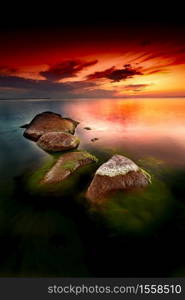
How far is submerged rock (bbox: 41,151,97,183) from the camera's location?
438 inches

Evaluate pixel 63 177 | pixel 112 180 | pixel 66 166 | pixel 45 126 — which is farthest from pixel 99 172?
pixel 45 126

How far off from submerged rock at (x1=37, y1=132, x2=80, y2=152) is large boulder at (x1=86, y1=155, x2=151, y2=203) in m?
8.33

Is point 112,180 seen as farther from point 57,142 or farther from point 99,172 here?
point 57,142

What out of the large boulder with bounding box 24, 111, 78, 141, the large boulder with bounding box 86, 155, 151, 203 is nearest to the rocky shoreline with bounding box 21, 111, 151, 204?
the large boulder with bounding box 86, 155, 151, 203

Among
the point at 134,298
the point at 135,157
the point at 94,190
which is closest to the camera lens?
the point at 134,298

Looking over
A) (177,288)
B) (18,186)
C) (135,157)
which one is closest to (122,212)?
(177,288)

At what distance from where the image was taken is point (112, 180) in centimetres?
912

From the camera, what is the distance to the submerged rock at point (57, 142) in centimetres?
1705

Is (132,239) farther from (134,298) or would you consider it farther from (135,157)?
(135,157)

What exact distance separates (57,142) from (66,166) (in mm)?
5511

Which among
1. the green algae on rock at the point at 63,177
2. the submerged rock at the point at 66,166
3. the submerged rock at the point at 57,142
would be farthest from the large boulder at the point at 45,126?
the submerged rock at the point at 66,166

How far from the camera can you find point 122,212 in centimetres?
827

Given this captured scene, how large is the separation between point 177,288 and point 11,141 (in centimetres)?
2160

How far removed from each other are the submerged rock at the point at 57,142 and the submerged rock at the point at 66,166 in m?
3.42
